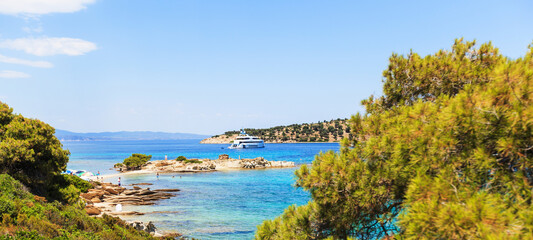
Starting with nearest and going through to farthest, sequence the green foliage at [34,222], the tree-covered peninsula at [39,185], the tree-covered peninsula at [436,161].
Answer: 1. the tree-covered peninsula at [436,161]
2. the green foliage at [34,222]
3. the tree-covered peninsula at [39,185]

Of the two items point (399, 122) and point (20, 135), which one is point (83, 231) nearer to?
point (20, 135)

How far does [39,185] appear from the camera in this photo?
17453 mm

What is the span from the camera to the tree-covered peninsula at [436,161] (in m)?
3.54

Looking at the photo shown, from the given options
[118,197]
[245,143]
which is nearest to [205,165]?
[118,197]

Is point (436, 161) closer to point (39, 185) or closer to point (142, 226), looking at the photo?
point (142, 226)

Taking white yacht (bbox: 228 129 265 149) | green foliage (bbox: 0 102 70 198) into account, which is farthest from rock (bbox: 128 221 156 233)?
white yacht (bbox: 228 129 265 149)

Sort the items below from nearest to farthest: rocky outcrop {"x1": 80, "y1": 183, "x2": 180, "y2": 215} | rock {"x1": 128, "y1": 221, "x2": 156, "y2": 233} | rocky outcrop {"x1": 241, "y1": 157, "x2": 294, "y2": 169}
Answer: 1. rock {"x1": 128, "y1": 221, "x2": 156, "y2": 233}
2. rocky outcrop {"x1": 80, "y1": 183, "x2": 180, "y2": 215}
3. rocky outcrop {"x1": 241, "y1": 157, "x2": 294, "y2": 169}

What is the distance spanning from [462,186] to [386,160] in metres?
1.57

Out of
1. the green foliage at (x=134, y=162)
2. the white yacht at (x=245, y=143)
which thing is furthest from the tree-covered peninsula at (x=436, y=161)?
the white yacht at (x=245, y=143)

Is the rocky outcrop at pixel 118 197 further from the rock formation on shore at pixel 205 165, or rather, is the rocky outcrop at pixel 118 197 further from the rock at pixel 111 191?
the rock formation on shore at pixel 205 165

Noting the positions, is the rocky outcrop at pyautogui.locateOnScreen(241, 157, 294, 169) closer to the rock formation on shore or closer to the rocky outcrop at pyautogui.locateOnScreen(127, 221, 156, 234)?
the rock formation on shore

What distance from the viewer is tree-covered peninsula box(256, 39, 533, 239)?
3.54m

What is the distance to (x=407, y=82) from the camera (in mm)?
6934

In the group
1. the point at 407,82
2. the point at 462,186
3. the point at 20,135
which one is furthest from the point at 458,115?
the point at 20,135
